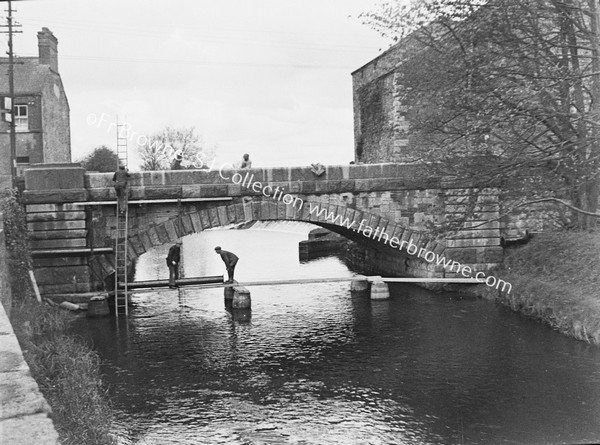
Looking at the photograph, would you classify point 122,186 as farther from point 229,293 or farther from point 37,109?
point 37,109

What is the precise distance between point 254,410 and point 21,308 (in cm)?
402

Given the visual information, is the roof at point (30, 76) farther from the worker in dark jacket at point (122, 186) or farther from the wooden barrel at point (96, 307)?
the wooden barrel at point (96, 307)

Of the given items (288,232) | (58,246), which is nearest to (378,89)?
(288,232)

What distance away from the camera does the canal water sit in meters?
6.88

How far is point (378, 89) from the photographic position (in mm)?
26891

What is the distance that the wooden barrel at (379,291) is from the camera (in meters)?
14.7

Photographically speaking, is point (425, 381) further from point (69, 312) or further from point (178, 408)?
point (69, 312)

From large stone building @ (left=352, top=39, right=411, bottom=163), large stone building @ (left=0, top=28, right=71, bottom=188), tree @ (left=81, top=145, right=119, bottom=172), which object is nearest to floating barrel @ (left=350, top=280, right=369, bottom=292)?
large stone building @ (left=352, top=39, right=411, bottom=163)

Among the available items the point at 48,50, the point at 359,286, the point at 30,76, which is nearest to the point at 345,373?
the point at 359,286

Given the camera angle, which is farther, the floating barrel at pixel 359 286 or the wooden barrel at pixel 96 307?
the floating barrel at pixel 359 286

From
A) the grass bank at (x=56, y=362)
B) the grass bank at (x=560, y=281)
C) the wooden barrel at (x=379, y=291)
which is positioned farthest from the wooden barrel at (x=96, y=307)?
the grass bank at (x=560, y=281)

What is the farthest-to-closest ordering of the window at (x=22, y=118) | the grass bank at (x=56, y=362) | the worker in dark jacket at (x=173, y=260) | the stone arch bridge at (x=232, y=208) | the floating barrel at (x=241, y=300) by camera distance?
the window at (x=22, y=118) → the floating barrel at (x=241, y=300) → the worker in dark jacket at (x=173, y=260) → the stone arch bridge at (x=232, y=208) → the grass bank at (x=56, y=362)

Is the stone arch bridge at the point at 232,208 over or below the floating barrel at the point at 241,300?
over

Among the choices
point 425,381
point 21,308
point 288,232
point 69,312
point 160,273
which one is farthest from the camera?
point 288,232
